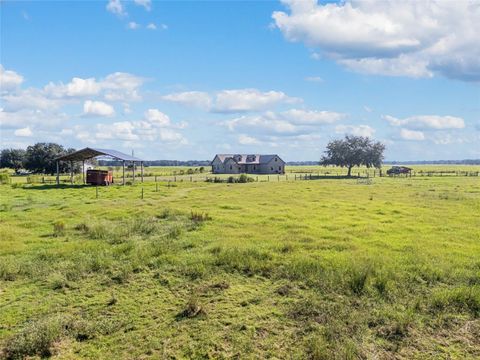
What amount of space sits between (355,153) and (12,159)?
3227 inches

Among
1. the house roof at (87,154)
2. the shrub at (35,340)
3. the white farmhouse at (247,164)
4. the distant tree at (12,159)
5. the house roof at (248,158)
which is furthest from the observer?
the house roof at (248,158)

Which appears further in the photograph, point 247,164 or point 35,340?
point 247,164

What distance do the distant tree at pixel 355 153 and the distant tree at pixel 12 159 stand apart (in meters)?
74.1

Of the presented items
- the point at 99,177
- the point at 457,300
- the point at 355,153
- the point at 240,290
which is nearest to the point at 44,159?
the point at 99,177

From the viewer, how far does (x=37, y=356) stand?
7.11 metres

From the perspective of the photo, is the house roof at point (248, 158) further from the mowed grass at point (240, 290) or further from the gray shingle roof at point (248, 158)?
the mowed grass at point (240, 290)

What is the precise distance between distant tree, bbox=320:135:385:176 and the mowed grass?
61.8 metres

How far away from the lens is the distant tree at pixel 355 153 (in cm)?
7775

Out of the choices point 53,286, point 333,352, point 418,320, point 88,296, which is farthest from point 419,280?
point 53,286

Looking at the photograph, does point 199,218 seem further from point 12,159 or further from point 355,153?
point 12,159

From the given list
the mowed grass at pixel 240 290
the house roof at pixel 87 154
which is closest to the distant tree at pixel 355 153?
the house roof at pixel 87 154

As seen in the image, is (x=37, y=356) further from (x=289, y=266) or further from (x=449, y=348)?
(x=449, y=348)

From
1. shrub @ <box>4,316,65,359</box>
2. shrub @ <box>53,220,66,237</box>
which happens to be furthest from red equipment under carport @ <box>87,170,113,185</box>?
shrub @ <box>4,316,65,359</box>

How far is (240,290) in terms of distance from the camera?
9.91 metres
